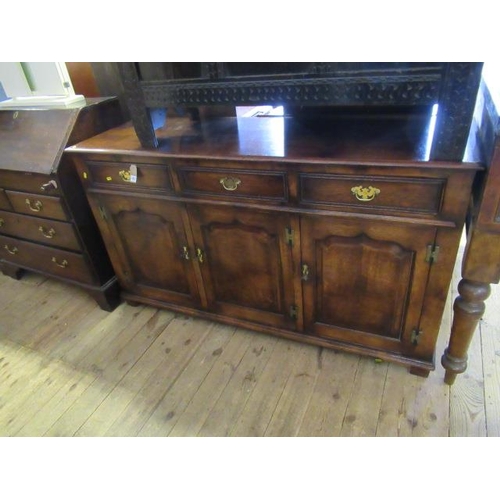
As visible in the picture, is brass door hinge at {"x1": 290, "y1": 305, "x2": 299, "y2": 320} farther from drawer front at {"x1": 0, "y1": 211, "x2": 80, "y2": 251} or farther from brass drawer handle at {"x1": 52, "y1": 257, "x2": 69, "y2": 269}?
brass drawer handle at {"x1": 52, "y1": 257, "x2": 69, "y2": 269}

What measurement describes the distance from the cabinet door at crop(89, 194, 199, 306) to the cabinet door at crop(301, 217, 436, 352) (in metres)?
0.52

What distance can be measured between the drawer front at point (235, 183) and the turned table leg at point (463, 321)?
639 millimetres

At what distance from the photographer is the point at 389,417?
1256mm

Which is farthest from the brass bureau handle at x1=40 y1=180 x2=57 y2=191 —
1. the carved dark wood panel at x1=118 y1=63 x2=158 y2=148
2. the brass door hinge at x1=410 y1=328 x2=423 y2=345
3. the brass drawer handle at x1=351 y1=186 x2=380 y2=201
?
the brass door hinge at x1=410 y1=328 x2=423 y2=345

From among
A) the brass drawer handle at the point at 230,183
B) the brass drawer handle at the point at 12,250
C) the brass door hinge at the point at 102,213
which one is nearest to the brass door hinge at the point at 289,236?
the brass drawer handle at the point at 230,183

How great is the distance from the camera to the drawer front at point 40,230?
164 centimetres

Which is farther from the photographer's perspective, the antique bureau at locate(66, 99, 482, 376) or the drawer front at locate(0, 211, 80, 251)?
the drawer front at locate(0, 211, 80, 251)

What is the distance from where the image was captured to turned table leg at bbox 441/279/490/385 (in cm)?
110

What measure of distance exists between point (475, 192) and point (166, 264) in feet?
3.83

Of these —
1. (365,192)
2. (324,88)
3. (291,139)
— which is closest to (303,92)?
(324,88)

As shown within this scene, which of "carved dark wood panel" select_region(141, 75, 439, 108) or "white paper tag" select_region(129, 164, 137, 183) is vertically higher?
"carved dark wood panel" select_region(141, 75, 439, 108)

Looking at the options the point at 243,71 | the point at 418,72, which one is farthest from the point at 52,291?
the point at 418,72
